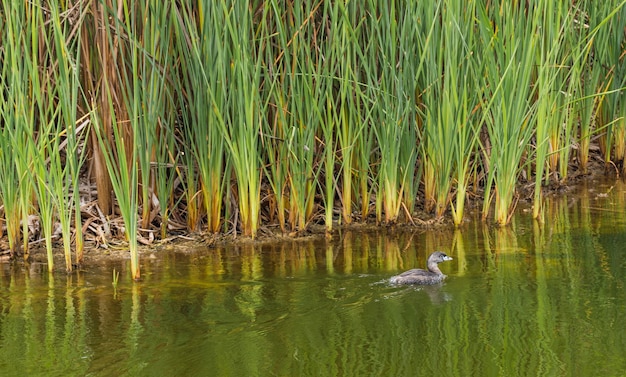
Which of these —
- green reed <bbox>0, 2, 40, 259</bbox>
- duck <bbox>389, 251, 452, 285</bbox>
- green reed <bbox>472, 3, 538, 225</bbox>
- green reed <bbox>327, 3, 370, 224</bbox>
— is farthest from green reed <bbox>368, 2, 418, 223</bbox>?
green reed <bbox>0, 2, 40, 259</bbox>

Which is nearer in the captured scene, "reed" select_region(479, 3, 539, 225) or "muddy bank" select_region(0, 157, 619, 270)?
"muddy bank" select_region(0, 157, 619, 270)

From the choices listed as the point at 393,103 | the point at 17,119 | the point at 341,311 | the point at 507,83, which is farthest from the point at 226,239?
the point at 507,83

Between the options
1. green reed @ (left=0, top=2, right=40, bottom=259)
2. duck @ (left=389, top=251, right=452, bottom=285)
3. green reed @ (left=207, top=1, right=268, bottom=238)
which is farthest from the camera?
green reed @ (left=207, top=1, right=268, bottom=238)

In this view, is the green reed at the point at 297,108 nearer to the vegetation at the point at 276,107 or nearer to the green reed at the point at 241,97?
Answer: the vegetation at the point at 276,107

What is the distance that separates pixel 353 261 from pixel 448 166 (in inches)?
44.4

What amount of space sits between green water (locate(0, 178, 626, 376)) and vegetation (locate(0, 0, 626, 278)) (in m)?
0.39

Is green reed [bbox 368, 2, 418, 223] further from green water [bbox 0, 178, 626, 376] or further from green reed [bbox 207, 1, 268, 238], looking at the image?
green reed [bbox 207, 1, 268, 238]

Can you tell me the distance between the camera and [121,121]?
6.49 m

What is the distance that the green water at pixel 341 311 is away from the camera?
4.38m

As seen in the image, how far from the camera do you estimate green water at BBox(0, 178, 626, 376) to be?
4379 mm

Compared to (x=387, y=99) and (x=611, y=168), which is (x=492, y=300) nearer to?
(x=387, y=99)

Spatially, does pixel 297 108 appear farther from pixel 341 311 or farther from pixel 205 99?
pixel 341 311

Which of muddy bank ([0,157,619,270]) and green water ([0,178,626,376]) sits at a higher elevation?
muddy bank ([0,157,619,270])

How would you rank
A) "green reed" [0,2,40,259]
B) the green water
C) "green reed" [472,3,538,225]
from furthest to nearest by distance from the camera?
"green reed" [472,3,538,225] → "green reed" [0,2,40,259] → the green water
